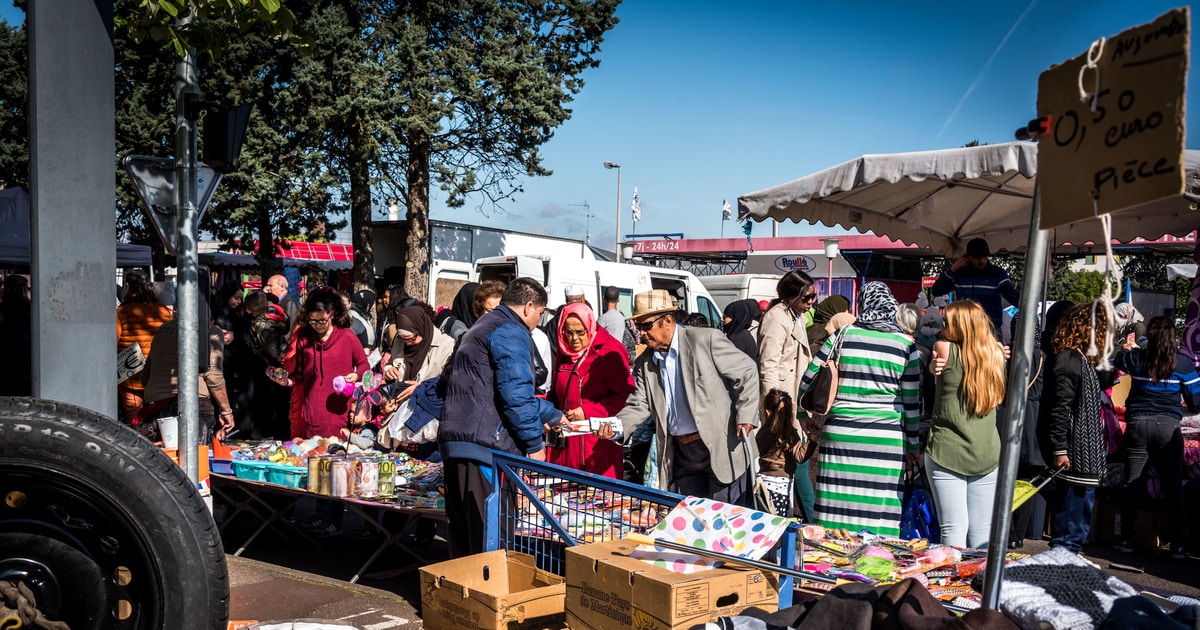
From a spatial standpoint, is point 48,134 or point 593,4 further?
point 593,4

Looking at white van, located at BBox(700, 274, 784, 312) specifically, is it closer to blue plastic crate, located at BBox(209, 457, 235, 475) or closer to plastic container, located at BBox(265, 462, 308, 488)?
blue plastic crate, located at BBox(209, 457, 235, 475)

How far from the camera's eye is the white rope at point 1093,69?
7.30ft

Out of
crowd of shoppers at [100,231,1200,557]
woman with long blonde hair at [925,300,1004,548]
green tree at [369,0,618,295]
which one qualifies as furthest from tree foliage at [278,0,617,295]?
woman with long blonde hair at [925,300,1004,548]

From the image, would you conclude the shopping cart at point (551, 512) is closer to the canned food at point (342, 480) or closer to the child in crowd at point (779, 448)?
the canned food at point (342, 480)

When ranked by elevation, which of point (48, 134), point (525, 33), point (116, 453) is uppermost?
point (525, 33)

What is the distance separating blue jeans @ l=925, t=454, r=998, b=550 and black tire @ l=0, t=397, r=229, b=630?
3847 mm

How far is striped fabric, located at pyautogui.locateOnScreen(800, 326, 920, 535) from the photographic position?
17.3 feet

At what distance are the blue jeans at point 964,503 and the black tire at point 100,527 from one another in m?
3.85

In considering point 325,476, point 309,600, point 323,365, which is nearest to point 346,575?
point 309,600

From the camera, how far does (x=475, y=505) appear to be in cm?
500

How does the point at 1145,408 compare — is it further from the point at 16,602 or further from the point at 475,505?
the point at 16,602

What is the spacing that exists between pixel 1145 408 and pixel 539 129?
16.2 meters

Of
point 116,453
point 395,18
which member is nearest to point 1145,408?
point 116,453

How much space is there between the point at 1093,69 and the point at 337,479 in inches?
200
